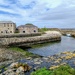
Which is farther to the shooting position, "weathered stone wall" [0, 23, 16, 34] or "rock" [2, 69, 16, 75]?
"weathered stone wall" [0, 23, 16, 34]

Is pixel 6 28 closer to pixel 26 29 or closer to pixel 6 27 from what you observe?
pixel 6 27

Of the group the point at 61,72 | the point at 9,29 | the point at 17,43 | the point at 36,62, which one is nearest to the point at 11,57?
the point at 36,62

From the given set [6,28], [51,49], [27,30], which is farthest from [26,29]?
[51,49]

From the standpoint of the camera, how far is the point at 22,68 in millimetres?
27172

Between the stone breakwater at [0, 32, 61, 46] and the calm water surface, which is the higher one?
the stone breakwater at [0, 32, 61, 46]

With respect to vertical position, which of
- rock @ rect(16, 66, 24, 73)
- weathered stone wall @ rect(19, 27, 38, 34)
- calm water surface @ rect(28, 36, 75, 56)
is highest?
weathered stone wall @ rect(19, 27, 38, 34)

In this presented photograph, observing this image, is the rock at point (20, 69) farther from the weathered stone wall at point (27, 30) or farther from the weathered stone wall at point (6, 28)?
the weathered stone wall at point (27, 30)

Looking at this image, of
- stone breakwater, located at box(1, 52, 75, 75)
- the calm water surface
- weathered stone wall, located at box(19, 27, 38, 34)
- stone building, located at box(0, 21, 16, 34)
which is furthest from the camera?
weathered stone wall, located at box(19, 27, 38, 34)

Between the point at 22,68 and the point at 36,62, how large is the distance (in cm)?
412

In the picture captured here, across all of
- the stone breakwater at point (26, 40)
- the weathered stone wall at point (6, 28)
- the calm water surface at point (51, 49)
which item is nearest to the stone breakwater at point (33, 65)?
the calm water surface at point (51, 49)

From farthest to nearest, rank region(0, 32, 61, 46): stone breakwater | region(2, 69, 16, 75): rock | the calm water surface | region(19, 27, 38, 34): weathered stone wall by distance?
region(19, 27, 38, 34): weathered stone wall → region(0, 32, 61, 46): stone breakwater → the calm water surface → region(2, 69, 16, 75): rock

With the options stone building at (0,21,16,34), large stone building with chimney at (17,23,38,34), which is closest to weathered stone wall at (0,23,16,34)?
stone building at (0,21,16,34)

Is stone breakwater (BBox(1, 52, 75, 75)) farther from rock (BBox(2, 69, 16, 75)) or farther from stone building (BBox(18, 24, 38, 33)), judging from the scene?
stone building (BBox(18, 24, 38, 33))

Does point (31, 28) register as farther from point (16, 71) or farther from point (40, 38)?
point (16, 71)
